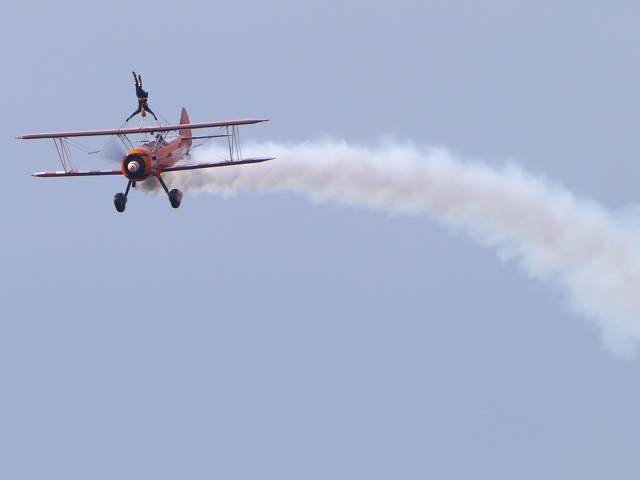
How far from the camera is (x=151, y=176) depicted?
210 feet

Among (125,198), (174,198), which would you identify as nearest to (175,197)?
(174,198)

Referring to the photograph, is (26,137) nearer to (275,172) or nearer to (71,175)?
(71,175)

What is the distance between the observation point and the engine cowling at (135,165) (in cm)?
6188

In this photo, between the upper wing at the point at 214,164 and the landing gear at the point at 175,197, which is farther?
the upper wing at the point at 214,164

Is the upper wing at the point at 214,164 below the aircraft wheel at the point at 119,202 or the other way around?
the other way around

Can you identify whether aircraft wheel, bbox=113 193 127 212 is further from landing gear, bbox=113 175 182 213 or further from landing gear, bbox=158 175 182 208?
landing gear, bbox=158 175 182 208

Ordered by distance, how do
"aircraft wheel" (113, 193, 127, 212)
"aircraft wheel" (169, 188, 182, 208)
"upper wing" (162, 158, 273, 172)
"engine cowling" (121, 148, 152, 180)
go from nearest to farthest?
"engine cowling" (121, 148, 152, 180) → "aircraft wheel" (113, 193, 127, 212) → "aircraft wheel" (169, 188, 182, 208) → "upper wing" (162, 158, 273, 172)

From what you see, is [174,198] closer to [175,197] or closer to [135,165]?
[175,197]

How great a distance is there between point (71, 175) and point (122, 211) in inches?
153

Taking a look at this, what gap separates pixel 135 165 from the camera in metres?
61.9

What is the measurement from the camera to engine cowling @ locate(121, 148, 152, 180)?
6188 centimetres

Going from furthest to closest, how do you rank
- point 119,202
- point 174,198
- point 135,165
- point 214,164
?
1. point 214,164
2. point 174,198
3. point 119,202
4. point 135,165

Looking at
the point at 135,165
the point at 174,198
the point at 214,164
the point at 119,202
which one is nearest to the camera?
the point at 135,165

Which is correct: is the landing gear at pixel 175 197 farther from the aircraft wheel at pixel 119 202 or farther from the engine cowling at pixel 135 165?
the aircraft wheel at pixel 119 202
